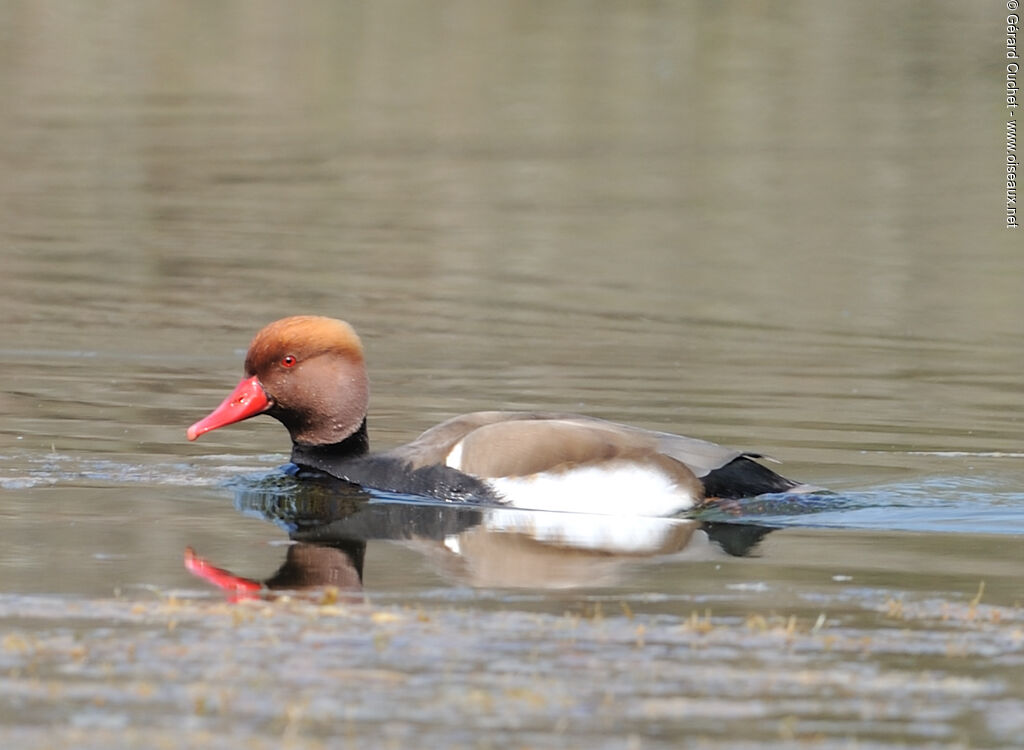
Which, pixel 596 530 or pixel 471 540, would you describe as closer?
pixel 471 540

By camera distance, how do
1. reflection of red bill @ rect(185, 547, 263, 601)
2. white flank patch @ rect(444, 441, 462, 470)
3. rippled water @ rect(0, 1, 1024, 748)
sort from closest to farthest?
rippled water @ rect(0, 1, 1024, 748)
reflection of red bill @ rect(185, 547, 263, 601)
white flank patch @ rect(444, 441, 462, 470)

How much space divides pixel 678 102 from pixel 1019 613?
29444mm

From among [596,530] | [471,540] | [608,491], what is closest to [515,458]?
[608,491]

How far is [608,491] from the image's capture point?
10016 mm

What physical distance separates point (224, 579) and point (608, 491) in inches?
102

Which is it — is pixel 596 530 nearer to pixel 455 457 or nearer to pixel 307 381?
pixel 455 457

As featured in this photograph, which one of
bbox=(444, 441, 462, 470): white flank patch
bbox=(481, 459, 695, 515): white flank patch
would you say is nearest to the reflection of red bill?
bbox=(444, 441, 462, 470): white flank patch

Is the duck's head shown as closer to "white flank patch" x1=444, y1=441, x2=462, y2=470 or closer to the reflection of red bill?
"white flank patch" x1=444, y1=441, x2=462, y2=470

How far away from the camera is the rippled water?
6.26m

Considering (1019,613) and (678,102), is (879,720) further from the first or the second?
(678,102)

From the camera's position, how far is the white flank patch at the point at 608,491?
998cm

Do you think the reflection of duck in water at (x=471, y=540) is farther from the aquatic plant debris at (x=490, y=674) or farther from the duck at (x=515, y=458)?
the aquatic plant debris at (x=490, y=674)

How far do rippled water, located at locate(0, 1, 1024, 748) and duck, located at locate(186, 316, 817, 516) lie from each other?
18cm

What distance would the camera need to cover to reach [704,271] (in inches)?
795
